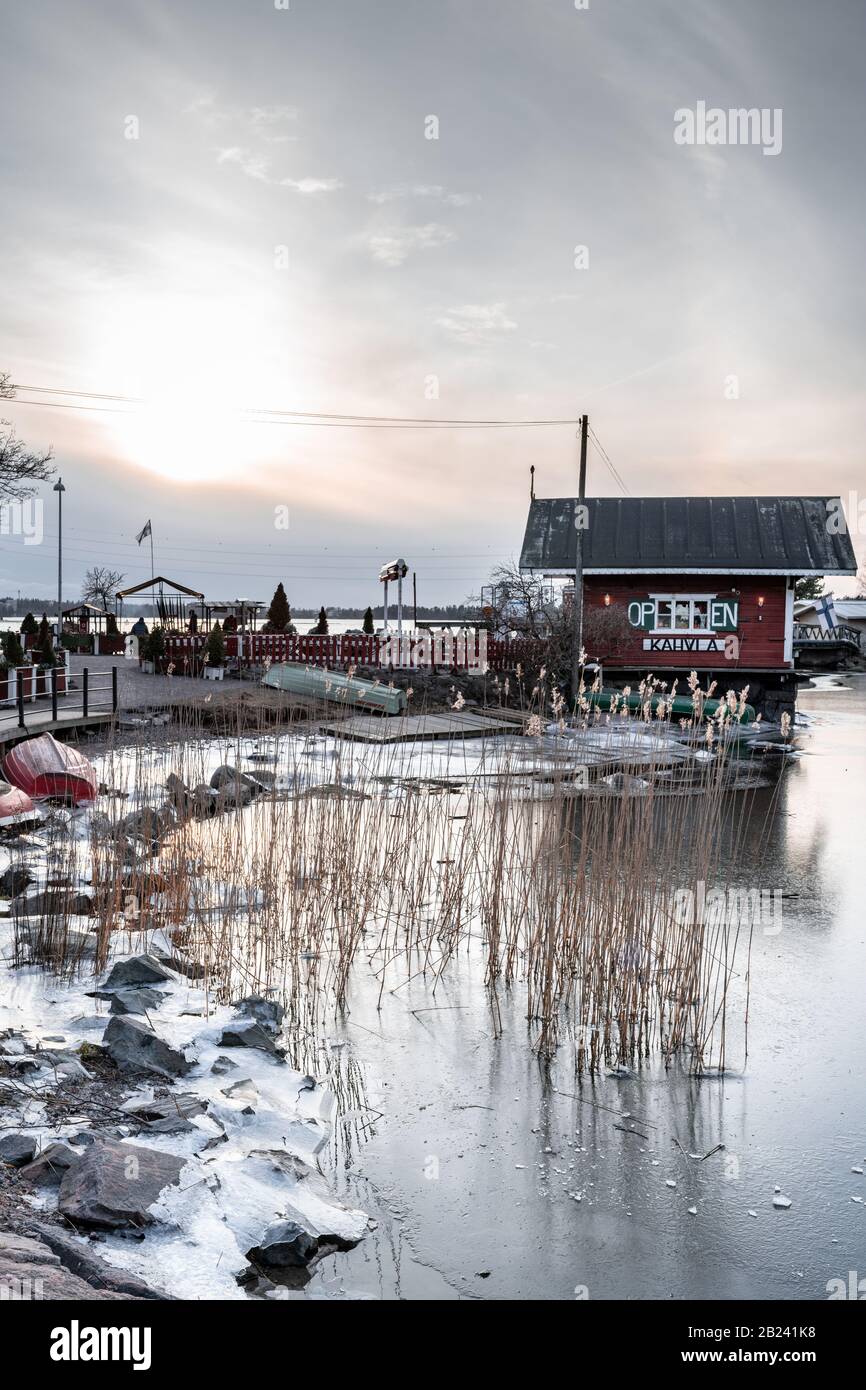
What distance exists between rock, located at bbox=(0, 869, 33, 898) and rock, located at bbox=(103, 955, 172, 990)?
188 centimetres

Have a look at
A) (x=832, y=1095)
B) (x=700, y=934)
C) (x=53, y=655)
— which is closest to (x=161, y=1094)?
(x=700, y=934)

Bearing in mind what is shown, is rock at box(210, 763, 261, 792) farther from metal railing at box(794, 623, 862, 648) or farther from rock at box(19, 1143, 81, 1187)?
metal railing at box(794, 623, 862, 648)

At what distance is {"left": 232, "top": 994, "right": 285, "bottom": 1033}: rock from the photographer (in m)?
5.36

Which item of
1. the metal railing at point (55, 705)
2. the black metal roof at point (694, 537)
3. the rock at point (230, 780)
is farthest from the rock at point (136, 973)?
the black metal roof at point (694, 537)

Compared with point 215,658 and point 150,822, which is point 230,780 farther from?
point 215,658

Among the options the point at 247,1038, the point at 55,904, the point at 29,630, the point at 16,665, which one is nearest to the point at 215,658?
the point at 16,665

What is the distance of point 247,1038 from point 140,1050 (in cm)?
60

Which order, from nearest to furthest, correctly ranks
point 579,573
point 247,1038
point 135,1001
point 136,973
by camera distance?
point 247,1038, point 135,1001, point 136,973, point 579,573

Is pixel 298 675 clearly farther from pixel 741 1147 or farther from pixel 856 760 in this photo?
pixel 741 1147

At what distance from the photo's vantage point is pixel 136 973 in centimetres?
572

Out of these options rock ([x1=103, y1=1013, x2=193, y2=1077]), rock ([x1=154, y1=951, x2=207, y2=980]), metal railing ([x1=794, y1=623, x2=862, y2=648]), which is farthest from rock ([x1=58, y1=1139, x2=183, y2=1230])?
metal railing ([x1=794, y1=623, x2=862, y2=648])

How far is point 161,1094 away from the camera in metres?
4.37

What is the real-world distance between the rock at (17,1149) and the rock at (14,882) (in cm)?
389
